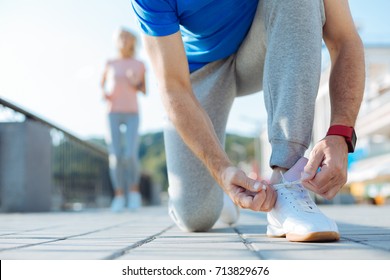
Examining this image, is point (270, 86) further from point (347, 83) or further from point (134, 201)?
point (134, 201)

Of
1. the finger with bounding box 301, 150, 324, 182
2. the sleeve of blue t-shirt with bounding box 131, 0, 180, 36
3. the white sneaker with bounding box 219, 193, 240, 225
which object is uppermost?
the sleeve of blue t-shirt with bounding box 131, 0, 180, 36

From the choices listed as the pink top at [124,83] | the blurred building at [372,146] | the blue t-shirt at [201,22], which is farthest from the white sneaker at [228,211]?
the blurred building at [372,146]

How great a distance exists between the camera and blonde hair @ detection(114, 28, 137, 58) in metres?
5.82

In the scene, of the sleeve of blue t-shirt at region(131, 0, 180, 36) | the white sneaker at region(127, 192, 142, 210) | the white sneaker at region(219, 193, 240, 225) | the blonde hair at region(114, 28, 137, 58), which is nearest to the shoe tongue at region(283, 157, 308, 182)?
the sleeve of blue t-shirt at region(131, 0, 180, 36)

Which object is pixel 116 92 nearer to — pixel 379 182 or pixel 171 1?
pixel 171 1

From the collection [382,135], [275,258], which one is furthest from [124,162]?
[382,135]

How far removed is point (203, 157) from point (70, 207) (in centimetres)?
616

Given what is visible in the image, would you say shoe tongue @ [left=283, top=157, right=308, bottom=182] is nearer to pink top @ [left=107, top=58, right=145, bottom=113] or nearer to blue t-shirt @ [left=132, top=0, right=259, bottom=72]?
blue t-shirt @ [left=132, top=0, right=259, bottom=72]

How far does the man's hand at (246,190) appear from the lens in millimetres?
1530

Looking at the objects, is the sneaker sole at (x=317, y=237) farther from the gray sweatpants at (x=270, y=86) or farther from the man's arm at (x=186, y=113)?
the gray sweatpants at (x=270, y=86)

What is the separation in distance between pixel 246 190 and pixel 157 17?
720 millimetres

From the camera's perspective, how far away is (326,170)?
148 centimetres

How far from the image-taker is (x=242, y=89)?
2.53 meters

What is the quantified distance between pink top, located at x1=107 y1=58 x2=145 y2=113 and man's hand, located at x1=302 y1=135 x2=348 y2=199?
4.38 metres
